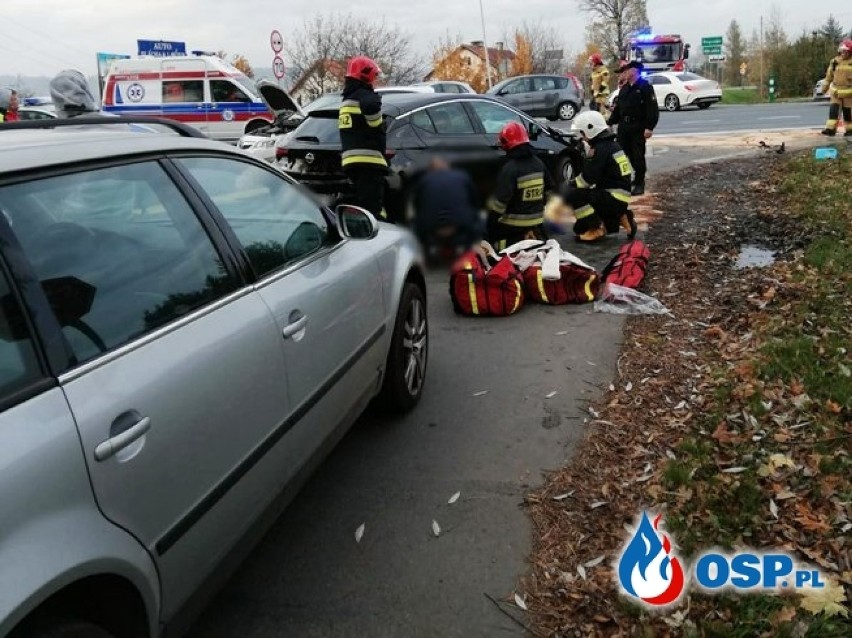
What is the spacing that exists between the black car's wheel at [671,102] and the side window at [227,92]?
61.5 feet

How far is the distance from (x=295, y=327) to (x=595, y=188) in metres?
1.77

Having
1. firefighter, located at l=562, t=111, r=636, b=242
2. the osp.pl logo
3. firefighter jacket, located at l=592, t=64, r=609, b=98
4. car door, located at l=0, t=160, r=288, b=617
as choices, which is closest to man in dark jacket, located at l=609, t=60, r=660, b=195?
firefighter jacket, located at l=592, t=64, r=609, b=98

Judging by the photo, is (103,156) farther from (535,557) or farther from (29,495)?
(535,557)

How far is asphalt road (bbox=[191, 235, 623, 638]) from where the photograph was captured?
2639 mm

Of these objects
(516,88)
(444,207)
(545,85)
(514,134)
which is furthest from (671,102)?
(444,207)

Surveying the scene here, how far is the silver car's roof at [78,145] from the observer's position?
78.0 inches

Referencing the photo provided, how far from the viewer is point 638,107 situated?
9820 millimetres

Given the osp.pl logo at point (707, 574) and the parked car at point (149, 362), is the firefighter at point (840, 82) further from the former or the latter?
the parked car at point (149, 362)

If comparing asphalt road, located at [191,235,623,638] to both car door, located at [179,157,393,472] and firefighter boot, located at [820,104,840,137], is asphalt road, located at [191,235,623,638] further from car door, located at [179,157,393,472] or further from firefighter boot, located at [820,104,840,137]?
firefighter boot, located at [820,104,840,137]

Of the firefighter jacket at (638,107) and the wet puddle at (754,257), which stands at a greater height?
the firefighter jacket at (638,107)

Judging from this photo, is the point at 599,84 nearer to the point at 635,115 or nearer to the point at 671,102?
the point at 635,115

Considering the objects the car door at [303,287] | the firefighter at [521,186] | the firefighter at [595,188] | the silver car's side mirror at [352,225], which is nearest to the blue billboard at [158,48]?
the firefighter at [595,188]

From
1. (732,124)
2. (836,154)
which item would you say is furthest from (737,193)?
(732,124)

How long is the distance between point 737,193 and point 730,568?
8.28m
